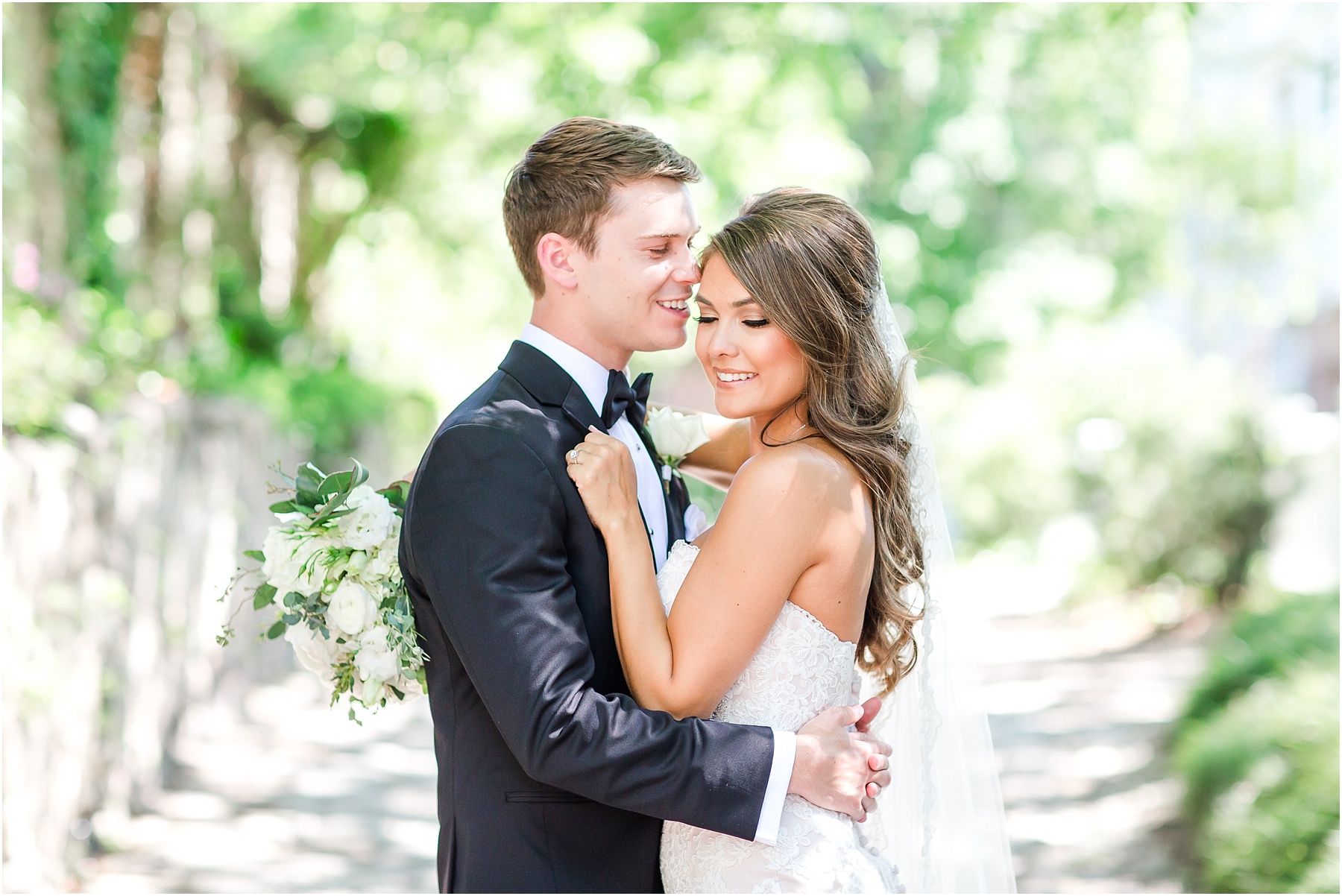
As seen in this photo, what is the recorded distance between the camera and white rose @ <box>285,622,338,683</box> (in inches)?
107

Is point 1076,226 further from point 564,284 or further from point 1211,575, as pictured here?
point 564,284

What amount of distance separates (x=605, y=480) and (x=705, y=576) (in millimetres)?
282

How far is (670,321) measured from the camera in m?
2.75

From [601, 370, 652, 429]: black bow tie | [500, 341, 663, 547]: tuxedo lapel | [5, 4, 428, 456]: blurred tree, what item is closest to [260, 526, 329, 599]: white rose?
[500, 341, 663, 547]: tuxedo lapel

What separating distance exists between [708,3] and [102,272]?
14.5ft

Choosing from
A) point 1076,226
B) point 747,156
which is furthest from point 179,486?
point 1076,226

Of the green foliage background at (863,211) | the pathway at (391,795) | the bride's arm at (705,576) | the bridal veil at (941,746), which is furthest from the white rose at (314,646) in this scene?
the pathway at (391,795)

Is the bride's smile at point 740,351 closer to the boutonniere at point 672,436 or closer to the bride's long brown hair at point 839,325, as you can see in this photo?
the bride's long brown hair at point 839,325

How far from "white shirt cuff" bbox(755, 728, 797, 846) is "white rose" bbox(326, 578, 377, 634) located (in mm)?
897

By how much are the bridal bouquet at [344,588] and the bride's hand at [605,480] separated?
1.61 feet

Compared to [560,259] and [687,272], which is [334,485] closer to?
[560,259]

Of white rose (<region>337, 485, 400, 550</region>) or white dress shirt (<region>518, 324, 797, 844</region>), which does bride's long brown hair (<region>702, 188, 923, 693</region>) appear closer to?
white dress shirt (<region>518, 324, 797, 844</region>)

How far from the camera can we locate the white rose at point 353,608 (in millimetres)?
2588

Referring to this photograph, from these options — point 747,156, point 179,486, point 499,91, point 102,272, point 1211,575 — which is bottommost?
point 1211,575
